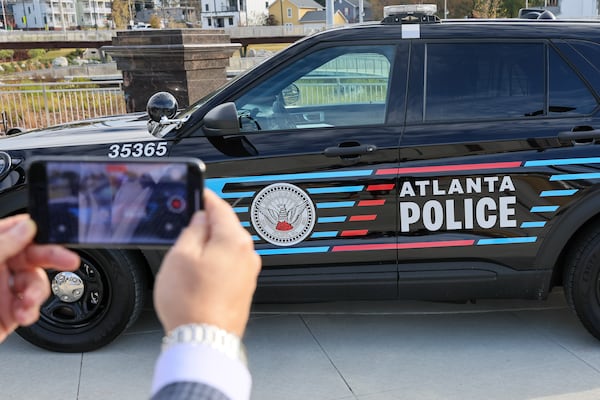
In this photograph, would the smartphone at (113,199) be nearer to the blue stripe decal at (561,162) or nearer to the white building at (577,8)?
the blue stripe decal at (561,162)

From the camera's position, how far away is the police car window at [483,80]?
386 cm

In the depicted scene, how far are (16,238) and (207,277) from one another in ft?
1.16

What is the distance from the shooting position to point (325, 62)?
12.9ft

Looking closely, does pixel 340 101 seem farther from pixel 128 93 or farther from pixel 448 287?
pixel 128 93

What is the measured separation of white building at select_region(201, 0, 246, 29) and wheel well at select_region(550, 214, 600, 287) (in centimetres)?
11676

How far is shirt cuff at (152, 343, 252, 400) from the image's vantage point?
958mm

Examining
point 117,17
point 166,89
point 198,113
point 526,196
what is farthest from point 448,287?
point 117,17

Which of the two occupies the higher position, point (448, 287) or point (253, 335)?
point (448, 287)

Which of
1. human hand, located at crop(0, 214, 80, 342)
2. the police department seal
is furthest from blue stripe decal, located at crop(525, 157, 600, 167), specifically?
human hand, located at crop(0, 214, 80, 342)

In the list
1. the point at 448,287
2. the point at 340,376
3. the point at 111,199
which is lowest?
the point at 340,376

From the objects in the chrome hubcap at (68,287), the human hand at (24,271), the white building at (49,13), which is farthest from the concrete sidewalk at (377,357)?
the white building at (49,13)

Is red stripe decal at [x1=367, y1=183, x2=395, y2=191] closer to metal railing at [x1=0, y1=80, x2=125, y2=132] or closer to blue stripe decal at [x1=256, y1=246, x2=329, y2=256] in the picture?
blue stripe decal at [x1=256, y1=246, x2=329, y2=256]

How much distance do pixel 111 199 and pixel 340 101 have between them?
2962mm

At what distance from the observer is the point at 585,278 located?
380 cm
